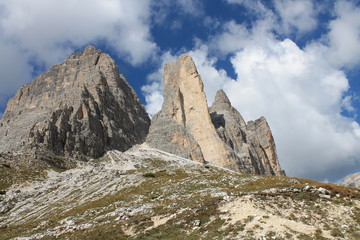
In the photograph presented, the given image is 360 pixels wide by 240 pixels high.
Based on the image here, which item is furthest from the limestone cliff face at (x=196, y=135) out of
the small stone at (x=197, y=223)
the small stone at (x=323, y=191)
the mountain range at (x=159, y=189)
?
the small stone at (x=197, y=223)

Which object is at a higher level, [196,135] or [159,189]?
[196,135]

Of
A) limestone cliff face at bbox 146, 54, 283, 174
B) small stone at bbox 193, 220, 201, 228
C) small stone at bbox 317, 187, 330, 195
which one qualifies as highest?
limestone cliff face at bbox 146, 54, 283, 174

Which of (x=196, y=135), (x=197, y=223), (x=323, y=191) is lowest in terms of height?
(x=197, y=223)

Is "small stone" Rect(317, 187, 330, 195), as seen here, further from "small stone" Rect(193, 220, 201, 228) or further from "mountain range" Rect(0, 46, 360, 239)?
"small stone" Rect(193, 220, 201, 228)

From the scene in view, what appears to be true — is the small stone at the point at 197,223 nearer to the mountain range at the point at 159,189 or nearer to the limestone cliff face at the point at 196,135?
the mountain range at the point at 159,189

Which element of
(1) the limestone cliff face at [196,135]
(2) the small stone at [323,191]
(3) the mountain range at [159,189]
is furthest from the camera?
(1) the limestone cliff face at [196,135]

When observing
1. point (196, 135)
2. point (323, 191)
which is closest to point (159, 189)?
Result: point (323, 191)

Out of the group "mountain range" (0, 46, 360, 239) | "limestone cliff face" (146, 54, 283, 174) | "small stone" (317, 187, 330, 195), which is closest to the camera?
"mountain range" (0, 46, 360, 239)

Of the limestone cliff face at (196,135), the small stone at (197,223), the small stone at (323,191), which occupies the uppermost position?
the limestone cliff face at (196,135)

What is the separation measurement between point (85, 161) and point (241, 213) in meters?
144

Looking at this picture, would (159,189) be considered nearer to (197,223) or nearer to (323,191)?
(197,223)

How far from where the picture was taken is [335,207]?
29.4 metres

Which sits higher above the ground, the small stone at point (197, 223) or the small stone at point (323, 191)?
the small stone at point (323, 191)

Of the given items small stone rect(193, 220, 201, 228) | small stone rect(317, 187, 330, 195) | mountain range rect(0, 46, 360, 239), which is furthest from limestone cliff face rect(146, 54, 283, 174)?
small stone rect(193, 220, 201, 228)
